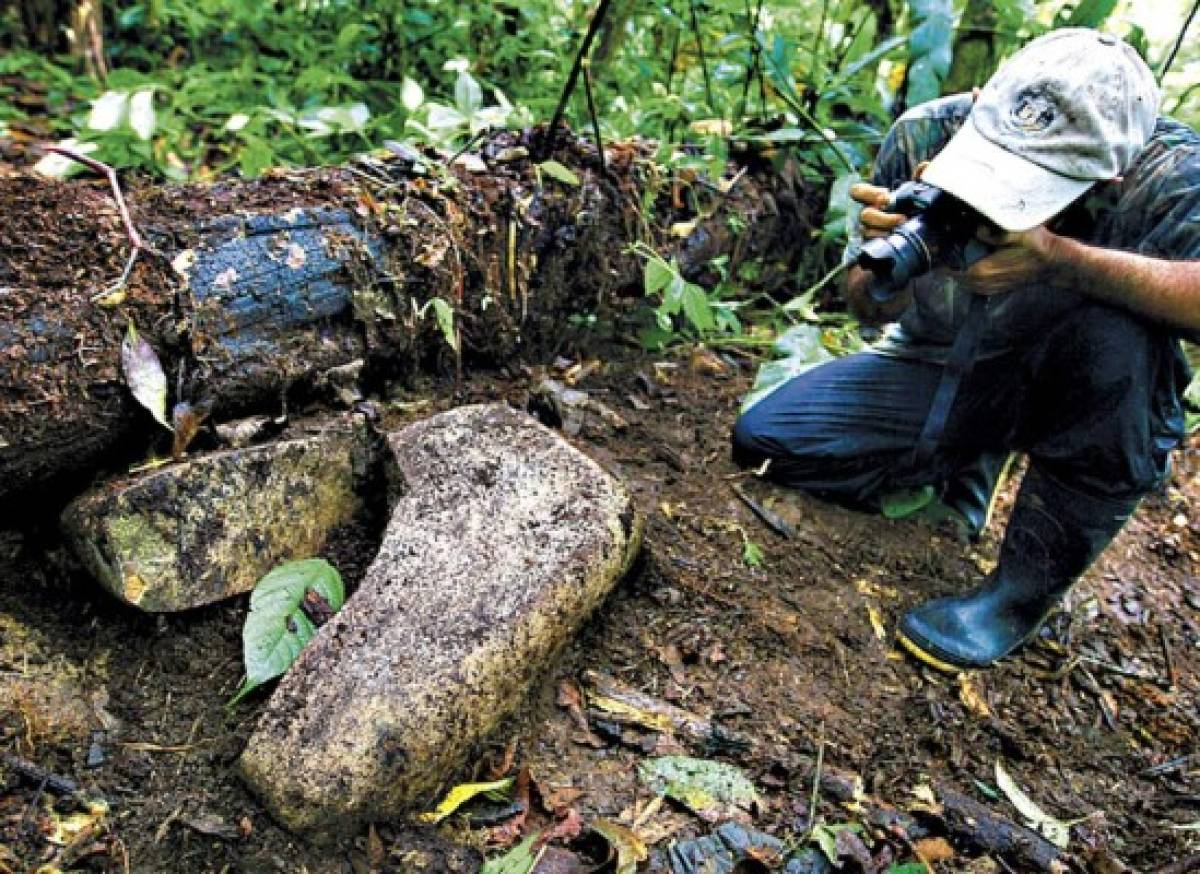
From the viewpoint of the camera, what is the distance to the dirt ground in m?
1.59

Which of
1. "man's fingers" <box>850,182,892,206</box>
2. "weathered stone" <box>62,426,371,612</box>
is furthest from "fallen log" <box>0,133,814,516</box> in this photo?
"man's fingers" <box>850,182,892,206</box>

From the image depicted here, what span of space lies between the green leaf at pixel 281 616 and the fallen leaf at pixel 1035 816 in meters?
1.38

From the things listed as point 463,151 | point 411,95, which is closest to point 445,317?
point 463,151

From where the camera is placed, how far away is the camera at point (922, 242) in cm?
191

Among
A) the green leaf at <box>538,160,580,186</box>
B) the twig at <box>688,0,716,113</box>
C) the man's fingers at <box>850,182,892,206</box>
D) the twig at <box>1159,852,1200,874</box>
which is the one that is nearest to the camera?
the twig at <box>1159,852,1200,874</box>

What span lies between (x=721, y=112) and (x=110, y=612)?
2535 mm

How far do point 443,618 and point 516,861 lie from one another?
43 cm

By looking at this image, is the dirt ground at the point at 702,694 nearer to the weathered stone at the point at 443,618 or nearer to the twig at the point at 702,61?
the weathered stone at the point at 443,618

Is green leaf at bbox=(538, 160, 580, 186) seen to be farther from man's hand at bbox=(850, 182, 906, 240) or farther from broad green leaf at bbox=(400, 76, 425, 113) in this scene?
man's hand at bbox=(850, 182, 906, 240)

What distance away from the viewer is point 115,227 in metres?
1.91

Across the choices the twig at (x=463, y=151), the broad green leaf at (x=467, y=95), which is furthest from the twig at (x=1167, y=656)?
the broad green leaf at (x=467, y=95)

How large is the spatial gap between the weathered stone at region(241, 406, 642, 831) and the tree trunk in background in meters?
2.22

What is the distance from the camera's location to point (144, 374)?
1.82 metres

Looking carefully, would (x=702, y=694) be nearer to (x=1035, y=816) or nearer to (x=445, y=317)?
(x=1035, y=816)
